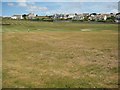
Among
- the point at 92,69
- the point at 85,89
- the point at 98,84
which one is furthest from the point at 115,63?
the point at 85,89

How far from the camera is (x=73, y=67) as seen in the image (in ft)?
63.4

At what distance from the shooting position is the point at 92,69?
1842 cm

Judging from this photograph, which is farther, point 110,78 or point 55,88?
point 110,78

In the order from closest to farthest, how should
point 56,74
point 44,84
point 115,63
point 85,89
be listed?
point 85,89
point 44,84
point 56,74
point 115,63

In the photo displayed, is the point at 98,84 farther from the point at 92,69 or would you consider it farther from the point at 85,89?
the point at 92,69

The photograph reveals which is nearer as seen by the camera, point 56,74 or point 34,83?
point 34,83

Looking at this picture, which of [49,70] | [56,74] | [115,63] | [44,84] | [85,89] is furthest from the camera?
[115,63]

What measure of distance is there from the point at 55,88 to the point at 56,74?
3.42 meters

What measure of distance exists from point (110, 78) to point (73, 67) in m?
3.97

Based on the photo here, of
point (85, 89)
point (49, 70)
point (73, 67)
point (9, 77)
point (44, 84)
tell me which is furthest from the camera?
point (73, 67)

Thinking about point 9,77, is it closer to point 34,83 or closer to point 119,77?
point 34,83

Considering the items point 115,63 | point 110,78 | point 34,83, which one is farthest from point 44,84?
point 115,63

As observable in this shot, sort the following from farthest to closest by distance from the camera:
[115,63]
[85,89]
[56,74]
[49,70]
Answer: [115,63] → [49,70] → [56,74] → [85,89]

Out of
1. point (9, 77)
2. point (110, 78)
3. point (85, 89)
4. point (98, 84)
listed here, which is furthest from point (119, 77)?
point (9, 77)
